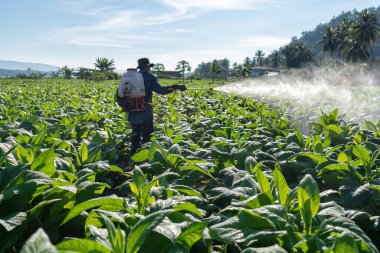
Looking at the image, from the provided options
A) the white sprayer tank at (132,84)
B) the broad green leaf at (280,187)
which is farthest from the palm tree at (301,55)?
the broad green leaf at (280,187)

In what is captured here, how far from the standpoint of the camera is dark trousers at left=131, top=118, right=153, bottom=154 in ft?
25.1

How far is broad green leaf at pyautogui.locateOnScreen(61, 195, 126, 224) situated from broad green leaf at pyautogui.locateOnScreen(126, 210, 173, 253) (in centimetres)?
67

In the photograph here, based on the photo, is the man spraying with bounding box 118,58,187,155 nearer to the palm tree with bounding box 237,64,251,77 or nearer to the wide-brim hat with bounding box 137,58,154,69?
the wide-brim hat with bounding box 137,58,154,69

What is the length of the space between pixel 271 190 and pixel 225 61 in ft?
626

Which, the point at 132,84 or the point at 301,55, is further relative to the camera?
the point at 301,55

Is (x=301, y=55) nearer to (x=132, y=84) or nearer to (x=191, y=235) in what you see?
(x=132, y=84)

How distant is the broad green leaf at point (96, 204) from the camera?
2.64 metres

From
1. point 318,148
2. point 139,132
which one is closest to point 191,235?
point 318,148

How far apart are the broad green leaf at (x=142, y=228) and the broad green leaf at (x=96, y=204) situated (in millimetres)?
671

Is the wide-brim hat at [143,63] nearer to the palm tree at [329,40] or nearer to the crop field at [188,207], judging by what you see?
the crop field at [188,207]

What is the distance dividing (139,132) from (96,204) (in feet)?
17.0

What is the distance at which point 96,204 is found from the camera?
8.67ft

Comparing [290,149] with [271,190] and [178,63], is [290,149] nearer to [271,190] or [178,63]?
[271,190]

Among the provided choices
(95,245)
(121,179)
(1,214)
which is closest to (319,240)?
(95,245)
